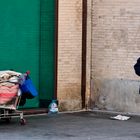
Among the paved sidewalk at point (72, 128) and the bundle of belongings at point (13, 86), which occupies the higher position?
the bundle of belongings at point (13, 86)

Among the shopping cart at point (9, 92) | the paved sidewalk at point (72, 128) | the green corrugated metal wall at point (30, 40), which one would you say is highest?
the green corrugated metal wall at point (30, 40)

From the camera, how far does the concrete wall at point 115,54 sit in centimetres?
1309

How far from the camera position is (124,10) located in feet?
43.3

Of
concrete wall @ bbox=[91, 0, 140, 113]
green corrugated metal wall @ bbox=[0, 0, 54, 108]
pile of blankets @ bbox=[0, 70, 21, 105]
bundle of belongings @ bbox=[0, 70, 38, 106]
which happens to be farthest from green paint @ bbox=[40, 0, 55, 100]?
pile of blankets @ bbox=[0, 70, 21, 105]

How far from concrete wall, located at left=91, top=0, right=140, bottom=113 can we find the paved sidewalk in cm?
54

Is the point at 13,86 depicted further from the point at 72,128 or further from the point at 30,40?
the point at 30,40

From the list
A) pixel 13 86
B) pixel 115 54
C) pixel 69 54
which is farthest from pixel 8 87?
pixel 115 54

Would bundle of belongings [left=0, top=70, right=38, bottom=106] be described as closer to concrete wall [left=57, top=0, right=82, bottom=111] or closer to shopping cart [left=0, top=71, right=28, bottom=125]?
shopping cart [left=0, top=71, right=28, bottom=125]

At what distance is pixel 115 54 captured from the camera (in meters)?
13.4

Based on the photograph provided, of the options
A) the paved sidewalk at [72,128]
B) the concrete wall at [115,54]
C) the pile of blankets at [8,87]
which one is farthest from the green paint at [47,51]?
the pile of blankets at [8,87]

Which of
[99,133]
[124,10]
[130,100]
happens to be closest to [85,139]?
[99,133]

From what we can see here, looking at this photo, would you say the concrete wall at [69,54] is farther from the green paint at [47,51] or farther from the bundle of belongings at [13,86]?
the bundle of belongings at [13,86]

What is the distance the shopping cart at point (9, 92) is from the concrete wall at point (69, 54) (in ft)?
6.99

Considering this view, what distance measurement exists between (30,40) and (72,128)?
268 cm
